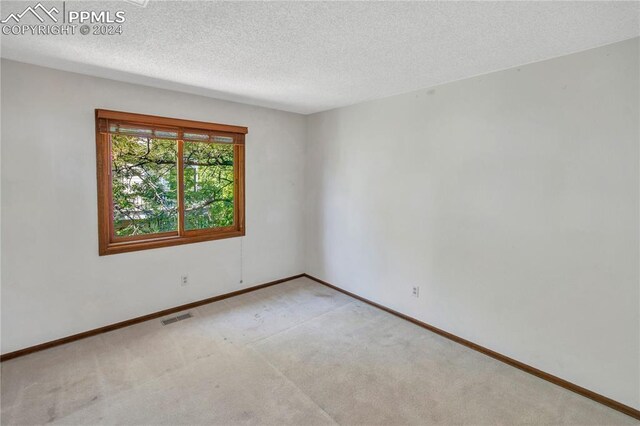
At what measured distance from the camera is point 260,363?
8.54 feet

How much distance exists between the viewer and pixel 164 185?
3.47 metres

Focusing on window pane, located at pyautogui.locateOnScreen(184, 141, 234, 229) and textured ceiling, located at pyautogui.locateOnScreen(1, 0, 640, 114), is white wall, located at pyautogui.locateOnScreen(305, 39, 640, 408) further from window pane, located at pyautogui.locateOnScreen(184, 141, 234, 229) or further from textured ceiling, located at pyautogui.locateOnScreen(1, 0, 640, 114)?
window pane, located at pyautogui.locateOnScreen(184, 141, 234, 229)

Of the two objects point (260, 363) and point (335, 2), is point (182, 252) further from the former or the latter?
point (335, 2)

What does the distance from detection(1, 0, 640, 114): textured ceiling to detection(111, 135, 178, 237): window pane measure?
2.14ft

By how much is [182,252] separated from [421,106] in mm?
2944

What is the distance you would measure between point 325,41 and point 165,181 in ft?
7.61

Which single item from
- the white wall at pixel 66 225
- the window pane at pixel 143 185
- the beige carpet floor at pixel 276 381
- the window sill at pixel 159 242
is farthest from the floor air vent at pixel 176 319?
the window pane at pixel 143 185

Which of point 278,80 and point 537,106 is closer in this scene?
point 537,106

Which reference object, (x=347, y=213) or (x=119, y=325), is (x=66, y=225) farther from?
(x=347, y=213)

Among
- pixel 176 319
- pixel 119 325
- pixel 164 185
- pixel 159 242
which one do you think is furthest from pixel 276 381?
→ pixel 164 185

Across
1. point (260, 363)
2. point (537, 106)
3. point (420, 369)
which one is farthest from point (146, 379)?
point (537, 106)

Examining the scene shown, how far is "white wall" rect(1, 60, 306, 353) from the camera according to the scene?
2580 mm

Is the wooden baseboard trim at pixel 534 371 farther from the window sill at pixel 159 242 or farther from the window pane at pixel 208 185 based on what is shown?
the window pane at pixel 208 185

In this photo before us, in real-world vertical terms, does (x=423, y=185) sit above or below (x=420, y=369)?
above
